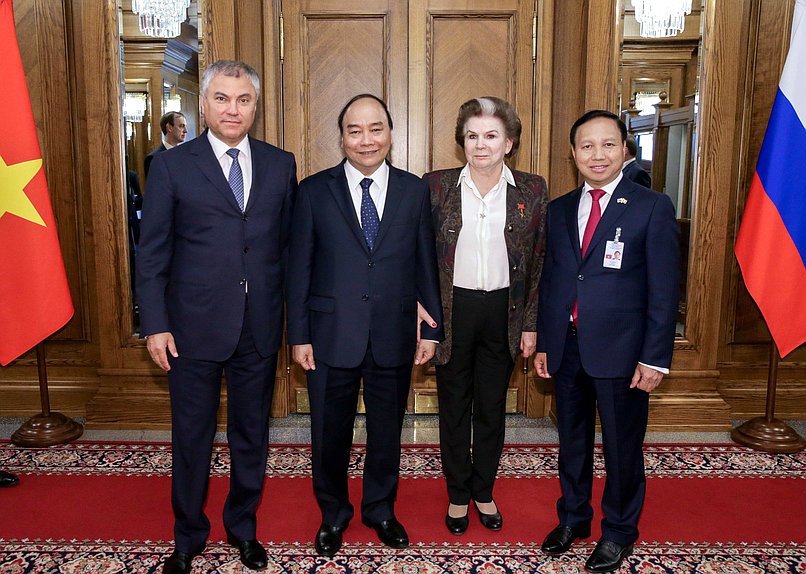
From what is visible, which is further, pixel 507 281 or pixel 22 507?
pixel 22 507

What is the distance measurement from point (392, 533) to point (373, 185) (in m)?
1.31

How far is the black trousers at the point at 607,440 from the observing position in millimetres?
2420

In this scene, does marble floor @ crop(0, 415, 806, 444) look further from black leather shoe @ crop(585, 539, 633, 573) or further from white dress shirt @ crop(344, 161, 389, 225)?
white dress shirt @ crop(344, 161, 389, 225)

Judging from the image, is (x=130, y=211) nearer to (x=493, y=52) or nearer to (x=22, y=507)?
(x=22, y=507)

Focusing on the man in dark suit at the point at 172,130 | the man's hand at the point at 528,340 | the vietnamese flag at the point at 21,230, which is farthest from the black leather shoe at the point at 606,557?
the man in dark suit at the point at 172,130

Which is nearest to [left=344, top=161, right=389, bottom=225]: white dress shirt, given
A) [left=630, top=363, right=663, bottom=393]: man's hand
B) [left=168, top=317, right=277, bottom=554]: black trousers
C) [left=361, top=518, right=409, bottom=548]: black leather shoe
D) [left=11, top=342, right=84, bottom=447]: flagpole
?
[left=168, top=317, right=277, bottom=554]: black trousers

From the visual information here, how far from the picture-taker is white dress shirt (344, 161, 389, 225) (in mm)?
2471

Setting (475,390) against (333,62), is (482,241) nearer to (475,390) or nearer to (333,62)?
(475,390)

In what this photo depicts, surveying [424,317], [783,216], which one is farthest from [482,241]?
[783,216]

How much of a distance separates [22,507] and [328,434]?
1.46 m

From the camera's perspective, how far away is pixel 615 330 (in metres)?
2.35

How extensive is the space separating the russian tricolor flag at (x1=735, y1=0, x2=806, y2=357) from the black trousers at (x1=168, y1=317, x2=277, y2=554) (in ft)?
8.08

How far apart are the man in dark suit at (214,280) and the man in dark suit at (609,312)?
1.01m

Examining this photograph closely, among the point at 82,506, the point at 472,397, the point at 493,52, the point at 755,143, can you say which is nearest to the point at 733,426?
the point at 755,143
